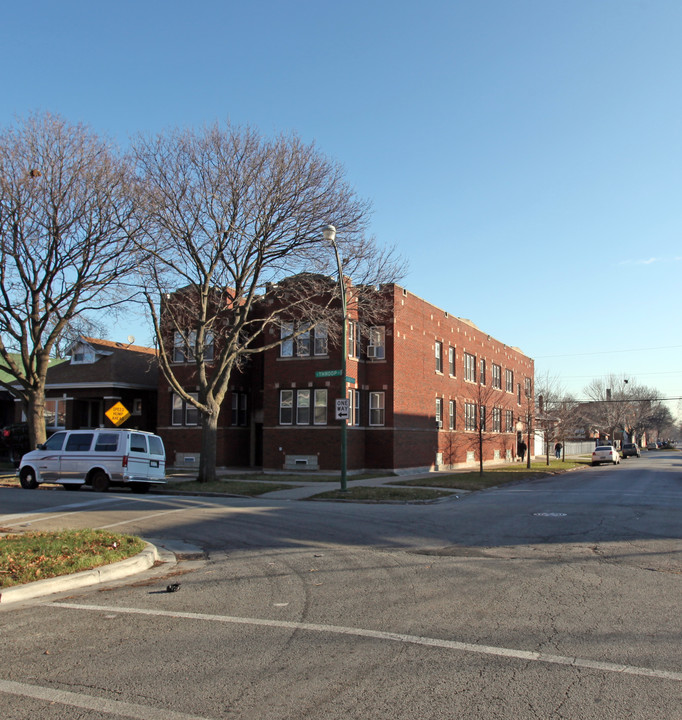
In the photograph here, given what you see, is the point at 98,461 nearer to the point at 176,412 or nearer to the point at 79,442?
the point at 79,442

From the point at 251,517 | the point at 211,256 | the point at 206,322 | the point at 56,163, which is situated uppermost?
the point at 56,163

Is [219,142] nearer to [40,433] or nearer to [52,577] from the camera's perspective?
[40,433]

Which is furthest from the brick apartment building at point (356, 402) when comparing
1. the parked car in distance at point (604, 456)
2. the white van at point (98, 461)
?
the parked car in distance at point (604, 456)

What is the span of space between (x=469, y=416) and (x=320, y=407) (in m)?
14.1

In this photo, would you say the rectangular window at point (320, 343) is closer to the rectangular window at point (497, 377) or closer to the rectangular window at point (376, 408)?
the rectangular window at point (376, 408)

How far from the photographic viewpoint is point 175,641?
6.02m

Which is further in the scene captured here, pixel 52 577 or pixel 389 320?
pixel 389 320

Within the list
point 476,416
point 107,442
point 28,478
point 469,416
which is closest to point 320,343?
point 107,442

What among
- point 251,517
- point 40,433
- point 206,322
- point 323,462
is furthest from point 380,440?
point 251,517

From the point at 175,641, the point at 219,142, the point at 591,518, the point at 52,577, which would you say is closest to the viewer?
the point at 175,641

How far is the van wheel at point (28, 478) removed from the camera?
2306cm

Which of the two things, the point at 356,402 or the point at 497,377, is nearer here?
the point at 356,402

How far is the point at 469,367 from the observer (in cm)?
4288

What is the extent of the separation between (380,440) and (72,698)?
27399 millimetres
